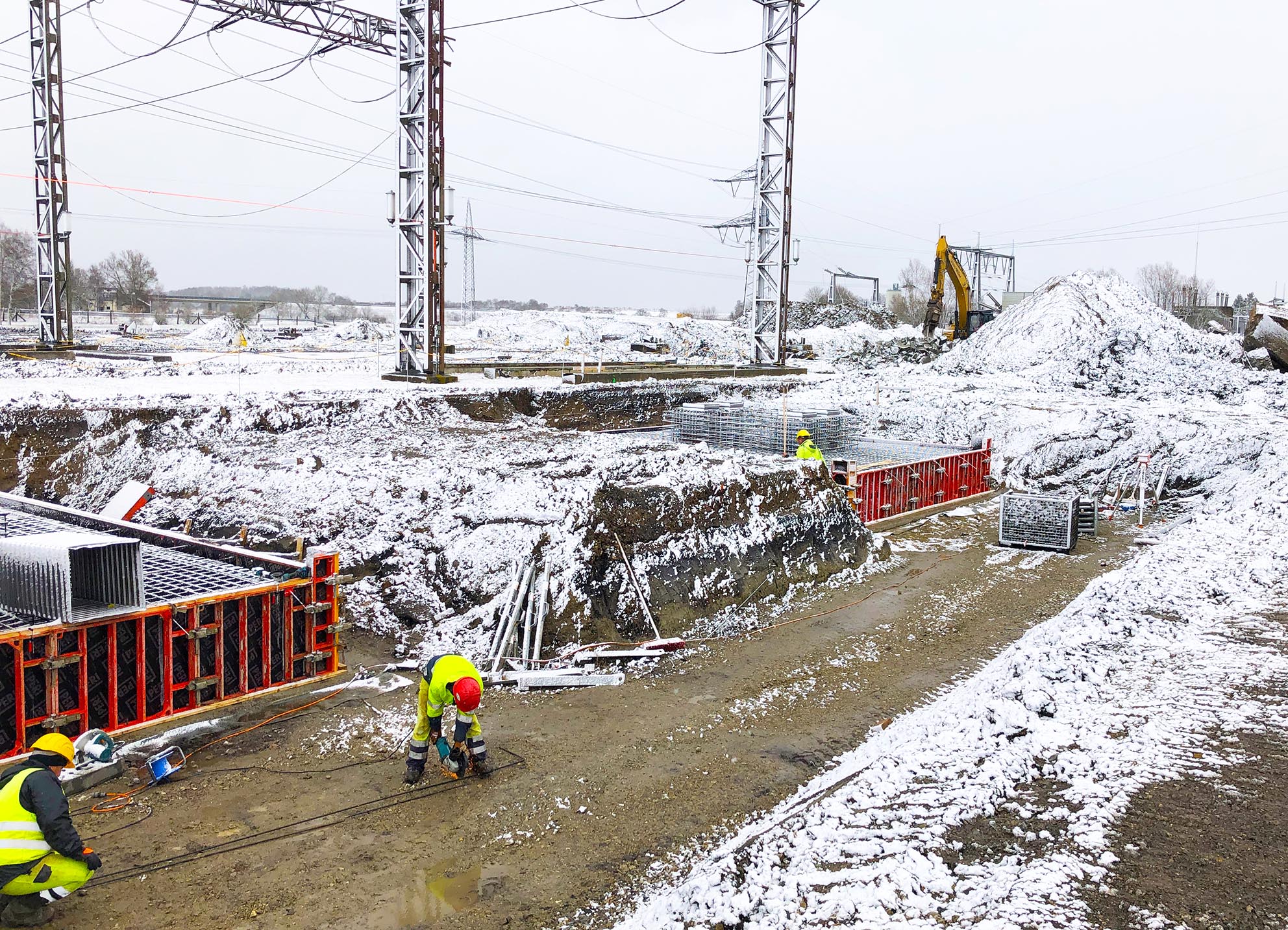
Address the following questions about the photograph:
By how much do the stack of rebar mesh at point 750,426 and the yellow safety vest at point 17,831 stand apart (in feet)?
52.1

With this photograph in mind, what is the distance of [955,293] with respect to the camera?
4156 cm

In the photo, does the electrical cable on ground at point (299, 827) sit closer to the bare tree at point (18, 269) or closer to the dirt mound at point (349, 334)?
the dirt mound at point (349, 334)

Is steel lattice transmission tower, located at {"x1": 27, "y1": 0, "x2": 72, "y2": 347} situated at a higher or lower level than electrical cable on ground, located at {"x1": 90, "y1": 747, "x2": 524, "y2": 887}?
higher

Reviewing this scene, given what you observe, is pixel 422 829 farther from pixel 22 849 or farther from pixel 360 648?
pixel 360 648

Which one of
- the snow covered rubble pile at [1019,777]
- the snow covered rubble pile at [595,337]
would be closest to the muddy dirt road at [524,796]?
the snow covered rubble pile at [1019,777]

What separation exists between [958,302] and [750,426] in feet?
83.8

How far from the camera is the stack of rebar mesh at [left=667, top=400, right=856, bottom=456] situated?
2038 cm

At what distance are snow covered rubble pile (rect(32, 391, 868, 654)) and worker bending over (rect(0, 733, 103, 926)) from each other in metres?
5.04

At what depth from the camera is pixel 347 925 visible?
542 cm

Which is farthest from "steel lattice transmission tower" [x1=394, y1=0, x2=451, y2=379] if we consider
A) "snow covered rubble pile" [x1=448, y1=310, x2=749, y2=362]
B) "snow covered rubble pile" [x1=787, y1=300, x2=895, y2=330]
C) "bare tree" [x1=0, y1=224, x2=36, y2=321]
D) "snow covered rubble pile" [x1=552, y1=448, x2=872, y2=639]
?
"bare tree" [x1=0, y1=224, x2=36, y2=321]

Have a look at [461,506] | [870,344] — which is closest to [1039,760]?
[461,506]

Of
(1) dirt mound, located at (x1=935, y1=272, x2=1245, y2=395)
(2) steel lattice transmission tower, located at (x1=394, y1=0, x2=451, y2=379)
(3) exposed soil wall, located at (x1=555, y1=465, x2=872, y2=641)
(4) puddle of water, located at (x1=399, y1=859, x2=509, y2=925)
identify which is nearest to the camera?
(4) puddle of water, located at (x1=399, y1=859, x2=509, y2=925)

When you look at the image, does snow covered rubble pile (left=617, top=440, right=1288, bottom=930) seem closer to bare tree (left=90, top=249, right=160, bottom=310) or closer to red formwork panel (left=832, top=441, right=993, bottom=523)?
red formwork panel (left=832, top=441, right=993, bottom=523)

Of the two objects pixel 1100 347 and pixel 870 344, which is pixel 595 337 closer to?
pixel 870 344
